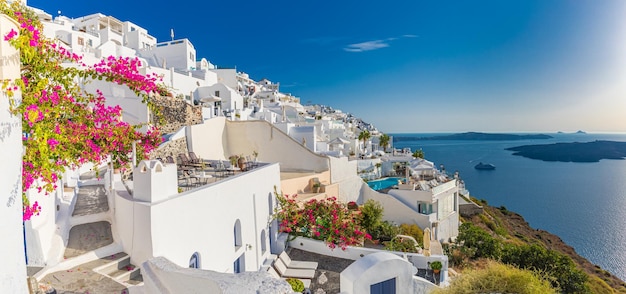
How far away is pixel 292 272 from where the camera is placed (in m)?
9.51

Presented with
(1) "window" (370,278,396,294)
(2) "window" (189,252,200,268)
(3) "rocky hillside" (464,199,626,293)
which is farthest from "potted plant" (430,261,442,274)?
(3) "rocky hillside" (464,199,626,293)

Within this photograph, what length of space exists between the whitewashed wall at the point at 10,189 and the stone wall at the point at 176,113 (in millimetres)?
16961

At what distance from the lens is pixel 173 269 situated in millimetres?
3584

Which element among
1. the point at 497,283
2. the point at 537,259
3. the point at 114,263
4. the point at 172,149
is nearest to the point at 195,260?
the point at 114,263

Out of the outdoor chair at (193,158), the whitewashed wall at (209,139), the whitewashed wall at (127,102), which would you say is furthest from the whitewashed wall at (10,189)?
the whitewashed wall at (127,102)

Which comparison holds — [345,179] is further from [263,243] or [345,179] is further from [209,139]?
[263,243]

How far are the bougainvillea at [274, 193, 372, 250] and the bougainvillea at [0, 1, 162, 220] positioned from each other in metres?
6.51

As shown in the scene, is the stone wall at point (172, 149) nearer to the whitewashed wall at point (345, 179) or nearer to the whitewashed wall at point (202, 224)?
the whitewashed wall at point (202, 224)

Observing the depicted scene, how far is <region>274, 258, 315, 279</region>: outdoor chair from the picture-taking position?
9.33 m

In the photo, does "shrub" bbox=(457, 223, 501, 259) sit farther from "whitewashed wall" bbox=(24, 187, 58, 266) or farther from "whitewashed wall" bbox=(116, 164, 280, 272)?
"whitewashed wall" bbox=(24, 187, 58, 266)

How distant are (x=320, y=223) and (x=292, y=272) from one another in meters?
2.46

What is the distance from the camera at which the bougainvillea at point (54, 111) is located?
334 cm

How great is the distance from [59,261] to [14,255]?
3.39 meters

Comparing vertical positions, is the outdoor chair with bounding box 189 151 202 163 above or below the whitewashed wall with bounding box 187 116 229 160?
below
